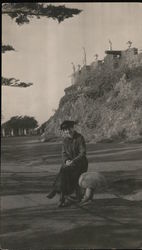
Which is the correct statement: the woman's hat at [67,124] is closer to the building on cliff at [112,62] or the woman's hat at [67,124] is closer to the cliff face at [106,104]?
the cliff face at [106,104]

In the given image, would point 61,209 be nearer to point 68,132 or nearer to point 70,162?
point 70,162

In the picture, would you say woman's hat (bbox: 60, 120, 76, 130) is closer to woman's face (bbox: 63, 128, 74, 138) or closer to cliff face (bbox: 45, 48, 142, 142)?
woman's face (bbox: 63, 128, 74, 138)

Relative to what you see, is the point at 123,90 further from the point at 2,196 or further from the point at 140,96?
the point at 2,196

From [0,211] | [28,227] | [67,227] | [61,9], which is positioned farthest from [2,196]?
[61,9]

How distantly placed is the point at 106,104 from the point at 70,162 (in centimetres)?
97

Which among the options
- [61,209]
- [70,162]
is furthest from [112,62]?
[61,209]

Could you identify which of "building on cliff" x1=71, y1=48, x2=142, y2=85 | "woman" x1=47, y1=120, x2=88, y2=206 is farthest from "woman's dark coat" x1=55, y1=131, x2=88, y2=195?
"building on cliff" x1=71, y1=48, x2=142, y2=85

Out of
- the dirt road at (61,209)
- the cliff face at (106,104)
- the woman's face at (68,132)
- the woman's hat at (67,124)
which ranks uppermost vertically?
the cliff face at (106,104)

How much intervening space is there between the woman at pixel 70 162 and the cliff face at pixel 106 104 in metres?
0.16

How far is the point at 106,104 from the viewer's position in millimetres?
5621

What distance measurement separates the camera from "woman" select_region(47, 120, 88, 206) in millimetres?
5102

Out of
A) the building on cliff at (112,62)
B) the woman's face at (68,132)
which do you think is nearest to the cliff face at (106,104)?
the building on cliff at (112,62)

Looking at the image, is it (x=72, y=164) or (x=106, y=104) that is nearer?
(x=72, y=164)

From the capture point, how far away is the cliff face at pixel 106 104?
545 cm
